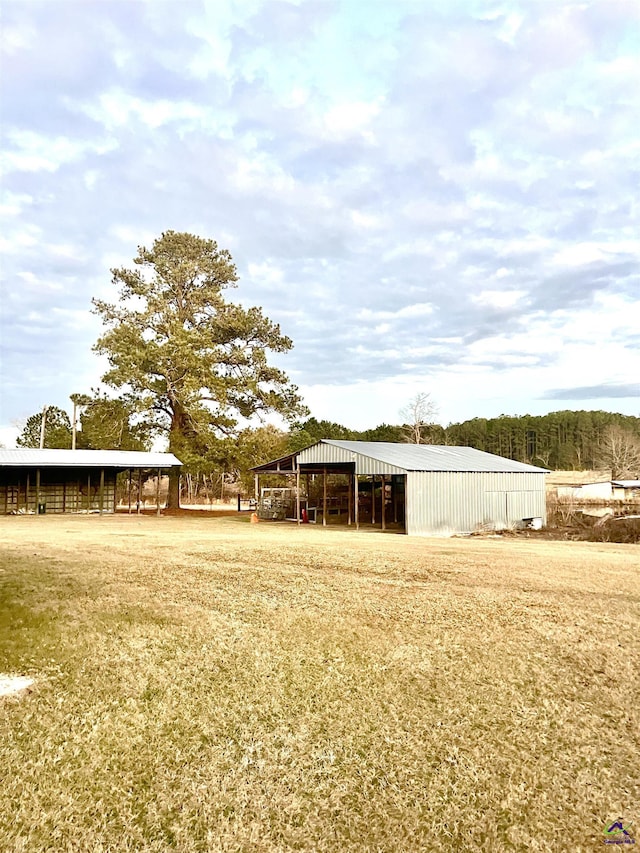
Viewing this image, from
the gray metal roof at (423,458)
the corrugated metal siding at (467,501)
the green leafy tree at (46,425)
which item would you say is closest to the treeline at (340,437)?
the green leafy tree at (46,425)

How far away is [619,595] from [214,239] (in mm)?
28301

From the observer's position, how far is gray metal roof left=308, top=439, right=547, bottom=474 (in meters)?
20.3

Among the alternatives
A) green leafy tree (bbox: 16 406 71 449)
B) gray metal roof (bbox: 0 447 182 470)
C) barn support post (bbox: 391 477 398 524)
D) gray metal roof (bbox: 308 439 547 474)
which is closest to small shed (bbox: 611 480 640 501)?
gray metal roof (bbox: 308 439 547 474)

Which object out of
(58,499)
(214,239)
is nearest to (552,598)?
(58,499)

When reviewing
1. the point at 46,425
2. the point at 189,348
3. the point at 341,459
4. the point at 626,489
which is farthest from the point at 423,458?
the point at 46,425

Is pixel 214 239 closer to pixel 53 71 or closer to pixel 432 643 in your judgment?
pixel 53 71

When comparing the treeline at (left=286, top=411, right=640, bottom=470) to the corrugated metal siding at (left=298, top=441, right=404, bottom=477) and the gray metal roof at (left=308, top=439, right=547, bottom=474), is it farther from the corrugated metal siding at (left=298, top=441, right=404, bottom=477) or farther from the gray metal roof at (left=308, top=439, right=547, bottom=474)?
the corrugated metal siding at (left=298, top=441, right=404, bottom=477)

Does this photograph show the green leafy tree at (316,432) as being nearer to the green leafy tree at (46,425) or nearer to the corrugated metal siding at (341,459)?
the green leafy tree at (46,425)

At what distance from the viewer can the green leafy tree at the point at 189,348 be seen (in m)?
27.5

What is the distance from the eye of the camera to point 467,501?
68.3 feet

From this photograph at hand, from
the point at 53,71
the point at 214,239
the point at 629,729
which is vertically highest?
the point at 214,239

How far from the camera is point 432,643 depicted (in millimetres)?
6027

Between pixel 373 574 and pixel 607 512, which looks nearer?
pixel 373 574

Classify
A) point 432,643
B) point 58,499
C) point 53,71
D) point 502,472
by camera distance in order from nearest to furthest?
point 432,643
point 53,71
point 502,472
point 58,499
